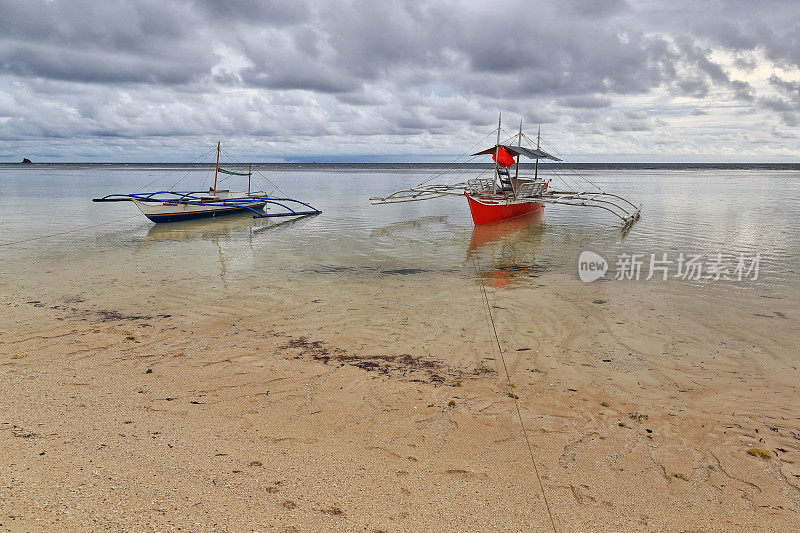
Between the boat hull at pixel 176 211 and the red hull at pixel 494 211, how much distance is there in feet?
46.7

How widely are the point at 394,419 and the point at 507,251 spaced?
13.6 metres

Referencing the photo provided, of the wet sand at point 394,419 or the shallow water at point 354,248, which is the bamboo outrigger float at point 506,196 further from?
the wet sand at point 394,419

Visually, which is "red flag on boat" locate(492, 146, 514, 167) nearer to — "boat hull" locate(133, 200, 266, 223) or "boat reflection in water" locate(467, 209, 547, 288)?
"boat reflection in water" locate(467, 209, 547, 288)

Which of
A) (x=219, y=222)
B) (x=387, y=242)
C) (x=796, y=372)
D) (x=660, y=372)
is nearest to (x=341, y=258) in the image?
(x=387, y=242)

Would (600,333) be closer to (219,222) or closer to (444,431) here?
(444,431)

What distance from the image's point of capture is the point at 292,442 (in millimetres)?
4828

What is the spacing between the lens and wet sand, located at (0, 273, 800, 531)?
3.84 meters

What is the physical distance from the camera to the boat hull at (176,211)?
24.6 metres

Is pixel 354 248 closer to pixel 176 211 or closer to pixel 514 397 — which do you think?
pixel 514 397

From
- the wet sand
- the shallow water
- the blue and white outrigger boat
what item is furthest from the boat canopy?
the wet sand

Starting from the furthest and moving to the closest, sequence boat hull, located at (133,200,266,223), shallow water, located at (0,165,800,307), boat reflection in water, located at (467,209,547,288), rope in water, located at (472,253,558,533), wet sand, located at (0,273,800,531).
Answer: boat hull, located at (133,200,266,223), boat reflection in water, located at (467,209,547,288), shallow water, located at (0,165,800,307), rope in water, located at (472,253,558,533), wet sand, located at (0,273,800,531)

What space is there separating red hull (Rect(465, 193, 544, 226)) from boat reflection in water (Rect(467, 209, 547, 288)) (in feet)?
1.00

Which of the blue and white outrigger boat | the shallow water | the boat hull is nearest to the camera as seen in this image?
the shallow water

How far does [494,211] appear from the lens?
1001 inches
